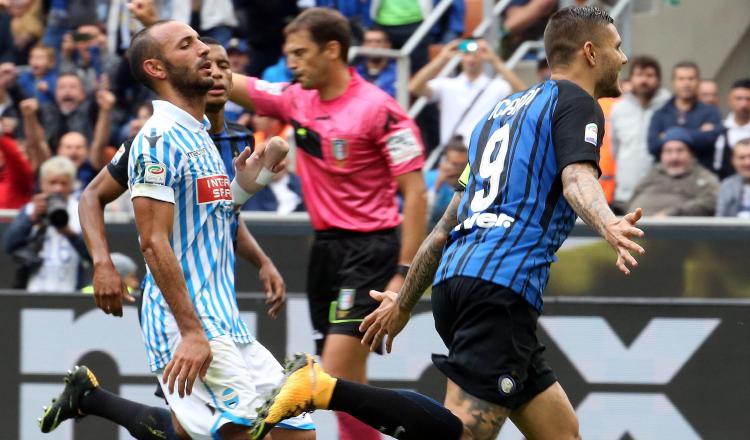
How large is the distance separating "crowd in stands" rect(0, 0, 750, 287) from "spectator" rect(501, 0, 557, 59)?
11 millimetres

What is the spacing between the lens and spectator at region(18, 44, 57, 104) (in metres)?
11.9

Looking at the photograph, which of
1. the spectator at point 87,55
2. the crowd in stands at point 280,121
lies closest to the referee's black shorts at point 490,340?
the crowd in stands at point 280,121

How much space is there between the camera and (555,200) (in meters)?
5.06

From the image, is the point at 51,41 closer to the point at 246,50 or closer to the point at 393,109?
the point at 246,50

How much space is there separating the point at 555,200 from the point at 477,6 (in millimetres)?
7122

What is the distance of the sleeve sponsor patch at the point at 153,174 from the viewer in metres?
5.17

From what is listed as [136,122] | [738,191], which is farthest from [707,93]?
[136,122]

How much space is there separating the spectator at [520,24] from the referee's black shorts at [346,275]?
550 cm

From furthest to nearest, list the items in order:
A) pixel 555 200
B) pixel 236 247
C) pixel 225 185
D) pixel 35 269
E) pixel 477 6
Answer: pixel 477 6 → pixel 35 269 → pixel 236 247 → pixel 225 185 → pixel 555 200

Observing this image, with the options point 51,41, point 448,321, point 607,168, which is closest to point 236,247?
point 448,321

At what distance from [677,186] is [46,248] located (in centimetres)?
425

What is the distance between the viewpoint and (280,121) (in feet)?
29.5

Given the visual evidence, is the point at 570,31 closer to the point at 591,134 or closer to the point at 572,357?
the point at 591,134

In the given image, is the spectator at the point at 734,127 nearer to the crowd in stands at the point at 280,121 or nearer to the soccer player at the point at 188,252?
the crowd in stands at the point at 280,121
